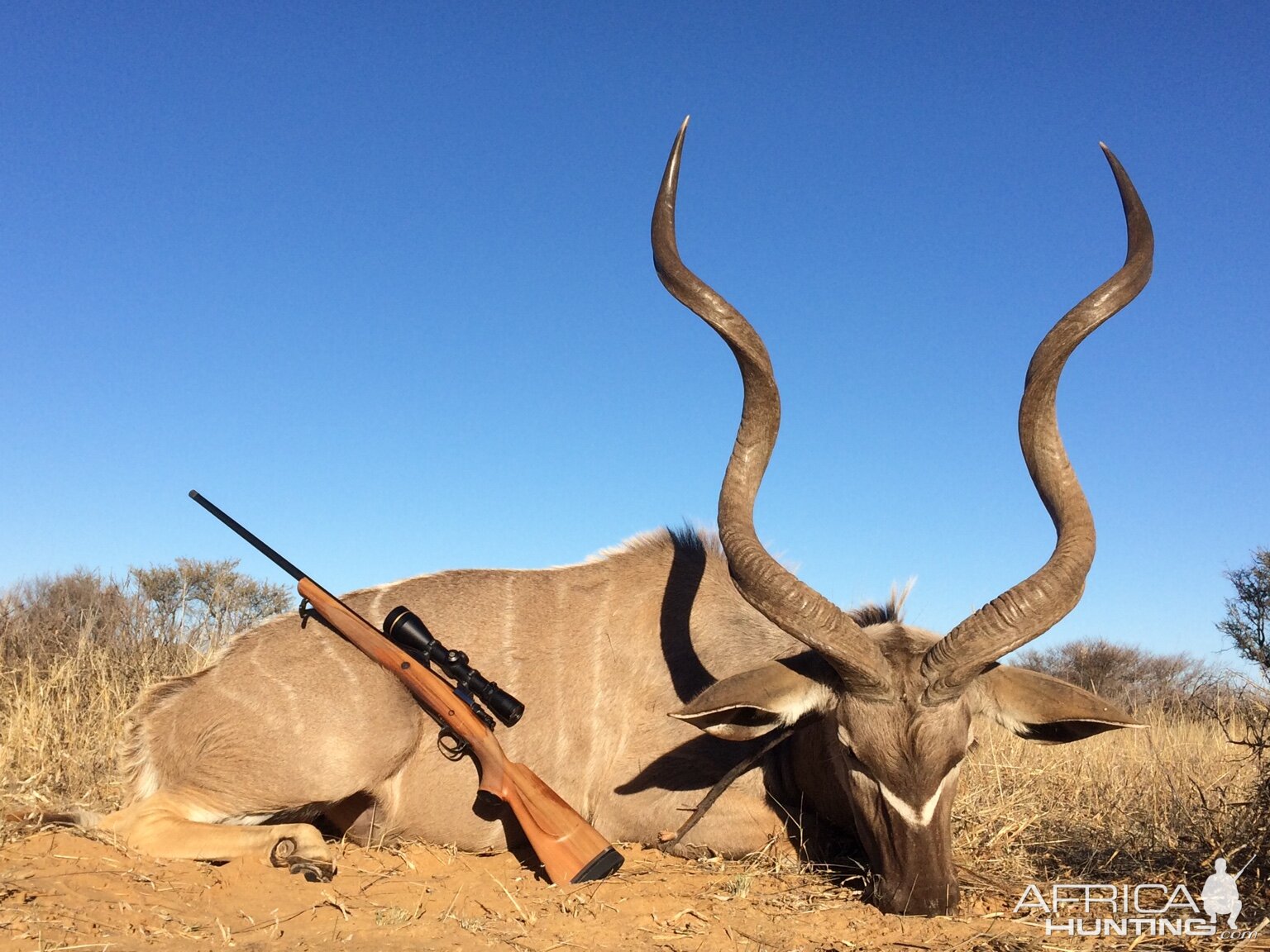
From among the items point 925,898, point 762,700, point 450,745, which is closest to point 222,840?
point 450,745

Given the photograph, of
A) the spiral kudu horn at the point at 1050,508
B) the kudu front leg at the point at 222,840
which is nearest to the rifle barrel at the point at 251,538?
the kudu front leg at the point at 222,840

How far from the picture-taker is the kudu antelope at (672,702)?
3.46 metres

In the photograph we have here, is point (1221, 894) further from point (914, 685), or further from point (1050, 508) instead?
point (1050, 508)

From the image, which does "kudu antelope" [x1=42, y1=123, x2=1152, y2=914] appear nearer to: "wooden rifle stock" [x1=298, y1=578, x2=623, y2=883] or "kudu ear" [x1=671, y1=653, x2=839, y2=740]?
"kudu ear" [x1=671, y1=653, x2=839, y2=740]

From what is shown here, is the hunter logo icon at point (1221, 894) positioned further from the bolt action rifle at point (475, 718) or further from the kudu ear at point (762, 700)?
the bolt action rifle at point (475, 718)

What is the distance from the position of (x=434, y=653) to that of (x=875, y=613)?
6.23 feet

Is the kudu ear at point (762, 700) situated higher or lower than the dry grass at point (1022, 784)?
higher

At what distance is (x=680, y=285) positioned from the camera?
4320 mm

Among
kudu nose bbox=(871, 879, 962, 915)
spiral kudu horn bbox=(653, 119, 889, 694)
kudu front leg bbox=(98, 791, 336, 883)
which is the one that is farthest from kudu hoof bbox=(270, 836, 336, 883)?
kudu nose bbox=(871, 879, 962, 915)

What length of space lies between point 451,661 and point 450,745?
1.19ft

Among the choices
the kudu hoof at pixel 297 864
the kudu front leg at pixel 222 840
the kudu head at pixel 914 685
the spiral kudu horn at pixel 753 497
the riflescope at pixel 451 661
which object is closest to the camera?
the kudu head at pixel 914 685

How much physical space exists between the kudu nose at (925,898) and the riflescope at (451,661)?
5.34ft

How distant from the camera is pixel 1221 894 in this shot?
3395 mm

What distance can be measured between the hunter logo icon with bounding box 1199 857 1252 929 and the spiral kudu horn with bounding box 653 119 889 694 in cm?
123
